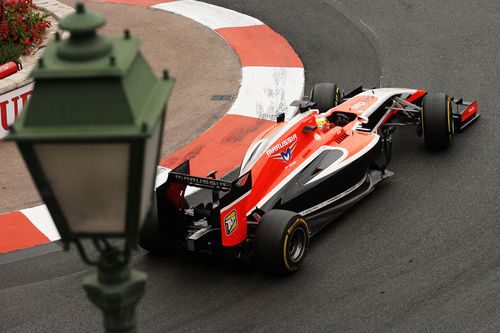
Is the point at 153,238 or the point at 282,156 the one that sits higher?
the point at 282,156

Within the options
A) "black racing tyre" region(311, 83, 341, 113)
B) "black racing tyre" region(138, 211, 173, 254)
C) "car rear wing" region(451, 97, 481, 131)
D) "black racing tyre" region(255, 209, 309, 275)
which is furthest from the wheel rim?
"car rear wing" region(451, 97, 481, 131)

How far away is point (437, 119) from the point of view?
959 centimetres

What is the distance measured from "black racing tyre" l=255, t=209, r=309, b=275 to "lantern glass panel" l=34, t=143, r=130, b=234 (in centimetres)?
451

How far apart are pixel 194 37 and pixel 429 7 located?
161 inches

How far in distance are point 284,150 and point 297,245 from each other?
103 centimetres

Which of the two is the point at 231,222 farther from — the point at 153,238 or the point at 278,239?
the point at 153,238

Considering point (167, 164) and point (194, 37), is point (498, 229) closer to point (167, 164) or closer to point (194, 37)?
point (167, 164)

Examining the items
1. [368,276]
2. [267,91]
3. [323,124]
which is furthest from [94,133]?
[267,91]

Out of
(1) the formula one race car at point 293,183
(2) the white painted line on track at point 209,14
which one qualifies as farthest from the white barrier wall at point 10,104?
(2) the white painted line on track at point 209,14

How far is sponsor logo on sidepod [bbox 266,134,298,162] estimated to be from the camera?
26.6 feet

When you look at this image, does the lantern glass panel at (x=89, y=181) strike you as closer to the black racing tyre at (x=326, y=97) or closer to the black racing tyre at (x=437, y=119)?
the black racing tyre at (x=437, y=119)

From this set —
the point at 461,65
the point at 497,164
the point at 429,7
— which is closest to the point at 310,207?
the point at 497,164

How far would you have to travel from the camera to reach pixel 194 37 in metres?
14.0

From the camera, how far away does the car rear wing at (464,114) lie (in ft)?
33.6
